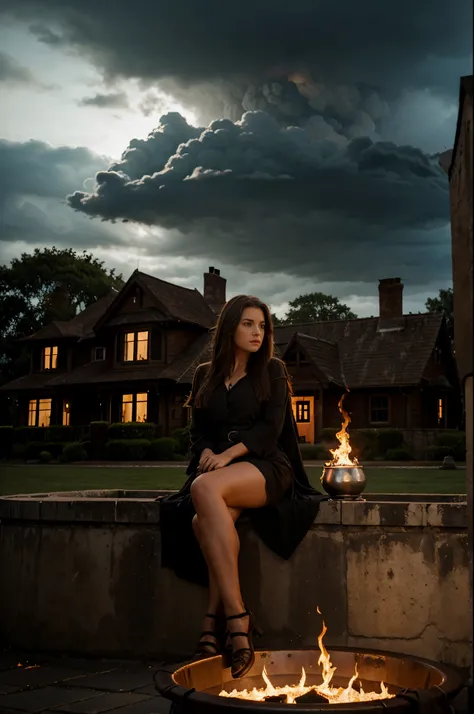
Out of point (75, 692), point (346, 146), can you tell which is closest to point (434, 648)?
point (75, 692)

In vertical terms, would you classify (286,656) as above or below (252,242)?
below

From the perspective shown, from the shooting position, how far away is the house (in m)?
32.0

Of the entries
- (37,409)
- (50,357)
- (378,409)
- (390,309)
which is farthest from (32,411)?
(390,309)

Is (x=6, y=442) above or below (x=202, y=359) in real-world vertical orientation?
below

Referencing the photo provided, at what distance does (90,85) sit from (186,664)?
326 cm

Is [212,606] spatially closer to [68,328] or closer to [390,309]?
[390,309]

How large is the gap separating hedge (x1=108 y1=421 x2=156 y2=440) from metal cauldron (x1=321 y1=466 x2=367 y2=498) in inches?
1041

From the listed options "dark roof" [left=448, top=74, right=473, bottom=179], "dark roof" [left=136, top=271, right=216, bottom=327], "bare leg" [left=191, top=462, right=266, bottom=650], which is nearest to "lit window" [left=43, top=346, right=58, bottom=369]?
"dark roof" [left=136, top=271, right=216, bottom=327]

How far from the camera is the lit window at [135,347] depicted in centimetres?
3528

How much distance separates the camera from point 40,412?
1551 inches

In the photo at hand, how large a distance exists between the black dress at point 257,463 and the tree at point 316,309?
59.7 m

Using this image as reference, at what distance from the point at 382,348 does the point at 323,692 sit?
3089cm

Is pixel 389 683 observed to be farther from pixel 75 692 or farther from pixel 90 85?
pixel 90 85

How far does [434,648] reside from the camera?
13.4ft
